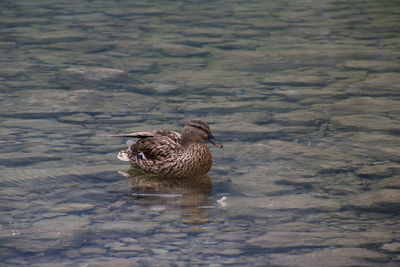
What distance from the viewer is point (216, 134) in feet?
26.5

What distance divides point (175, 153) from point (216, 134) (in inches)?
48.1

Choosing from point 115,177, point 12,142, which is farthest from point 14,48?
point 115,177

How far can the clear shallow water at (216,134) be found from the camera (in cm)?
541

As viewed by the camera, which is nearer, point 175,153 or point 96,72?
point 175,153

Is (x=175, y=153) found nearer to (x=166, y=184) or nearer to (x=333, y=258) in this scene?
(x=166, y=184)

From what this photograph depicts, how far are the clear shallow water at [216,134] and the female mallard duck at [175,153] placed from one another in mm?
195

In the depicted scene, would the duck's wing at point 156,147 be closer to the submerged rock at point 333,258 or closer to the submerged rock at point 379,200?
the submerged rock at point 379,200

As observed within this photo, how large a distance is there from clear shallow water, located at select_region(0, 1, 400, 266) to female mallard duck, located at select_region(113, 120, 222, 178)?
195mm

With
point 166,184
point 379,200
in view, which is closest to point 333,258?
point 379,200

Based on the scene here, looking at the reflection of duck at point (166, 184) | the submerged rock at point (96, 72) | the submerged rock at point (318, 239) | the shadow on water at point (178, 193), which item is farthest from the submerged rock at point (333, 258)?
the submerged rock at point (96, 72)

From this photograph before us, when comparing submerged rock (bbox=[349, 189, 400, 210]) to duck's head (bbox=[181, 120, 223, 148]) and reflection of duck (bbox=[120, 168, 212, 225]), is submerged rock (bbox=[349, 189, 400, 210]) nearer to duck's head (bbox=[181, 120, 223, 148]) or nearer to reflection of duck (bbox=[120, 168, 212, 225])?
reflection of duck (bbox=[120, 168, 212, 225])

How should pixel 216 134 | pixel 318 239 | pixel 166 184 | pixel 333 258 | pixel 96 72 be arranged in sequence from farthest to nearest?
pixel 96 72
pixel 216 134
pixel 166 184
pixel 318 239
pixel 333 258

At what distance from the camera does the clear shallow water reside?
541 centimetres

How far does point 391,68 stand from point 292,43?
2.44 m
